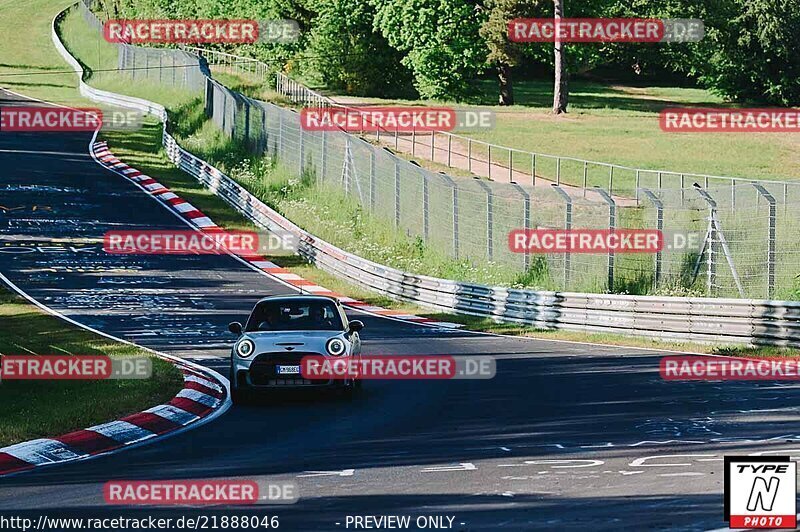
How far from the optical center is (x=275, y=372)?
17.2 meters

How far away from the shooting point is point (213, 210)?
42.1 meters

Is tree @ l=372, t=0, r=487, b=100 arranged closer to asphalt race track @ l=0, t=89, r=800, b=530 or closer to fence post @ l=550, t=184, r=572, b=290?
fence post @ l=550, t=184, r=572, b=290

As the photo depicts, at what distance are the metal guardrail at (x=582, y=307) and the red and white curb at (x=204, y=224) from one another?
41.2 inches

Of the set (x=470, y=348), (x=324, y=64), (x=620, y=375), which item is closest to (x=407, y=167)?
(x=470, y=348)

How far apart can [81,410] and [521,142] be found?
4680 cm

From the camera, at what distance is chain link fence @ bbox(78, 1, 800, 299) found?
24.7 m

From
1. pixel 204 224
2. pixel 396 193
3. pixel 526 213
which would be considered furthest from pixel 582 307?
pixel 204 224

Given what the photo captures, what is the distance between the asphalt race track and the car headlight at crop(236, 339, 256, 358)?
0.67 m

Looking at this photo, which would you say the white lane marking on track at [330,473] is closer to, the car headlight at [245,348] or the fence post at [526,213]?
the car headlight at [245,348]

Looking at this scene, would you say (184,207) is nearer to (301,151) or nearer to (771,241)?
(301,151)

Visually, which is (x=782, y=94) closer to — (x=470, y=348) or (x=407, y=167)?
(x=407, y=167)

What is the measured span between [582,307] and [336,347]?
9.83m

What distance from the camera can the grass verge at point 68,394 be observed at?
14599mm

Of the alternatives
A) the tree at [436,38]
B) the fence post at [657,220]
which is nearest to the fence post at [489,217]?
the fence post at [657,220]
